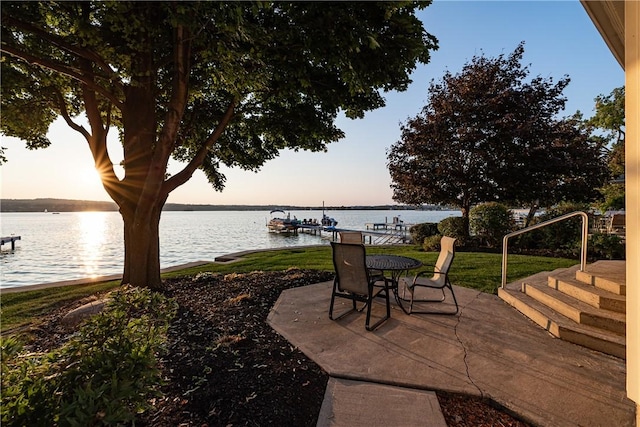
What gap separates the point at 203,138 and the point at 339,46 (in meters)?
5.25

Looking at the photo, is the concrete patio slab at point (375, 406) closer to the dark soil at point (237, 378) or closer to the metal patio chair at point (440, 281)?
the dark soil at point (237, 378)

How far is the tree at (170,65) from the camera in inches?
161

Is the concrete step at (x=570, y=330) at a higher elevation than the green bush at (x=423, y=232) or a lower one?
lower

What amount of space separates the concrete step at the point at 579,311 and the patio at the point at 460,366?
1.41 feet

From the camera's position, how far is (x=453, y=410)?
2217mm

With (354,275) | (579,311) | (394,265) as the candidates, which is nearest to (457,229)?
(579,311)

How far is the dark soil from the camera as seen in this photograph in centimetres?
210

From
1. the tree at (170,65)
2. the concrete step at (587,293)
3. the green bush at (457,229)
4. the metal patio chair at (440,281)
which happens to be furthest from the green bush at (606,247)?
the tree at (170,65)

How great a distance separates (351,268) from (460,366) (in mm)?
1637

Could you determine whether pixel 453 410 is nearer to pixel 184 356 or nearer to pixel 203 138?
pixel 184 356

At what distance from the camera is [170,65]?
19.0 ft

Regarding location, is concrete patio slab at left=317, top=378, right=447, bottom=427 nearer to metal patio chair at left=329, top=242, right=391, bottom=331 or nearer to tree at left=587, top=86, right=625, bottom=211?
metal patio chair at left=329, top=242, right=391, bottom=331

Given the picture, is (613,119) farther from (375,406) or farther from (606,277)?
(375,406)

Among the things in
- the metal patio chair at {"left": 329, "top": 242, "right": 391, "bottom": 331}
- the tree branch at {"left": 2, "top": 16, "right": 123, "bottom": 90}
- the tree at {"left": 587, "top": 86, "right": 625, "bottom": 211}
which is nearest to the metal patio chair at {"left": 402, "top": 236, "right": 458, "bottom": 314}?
the metal patio chair at {"left": 329, "top": 242, "right": 391, "bottom": 331}
